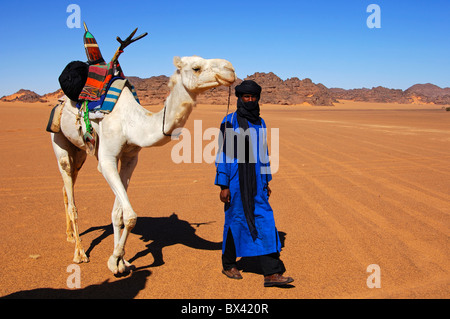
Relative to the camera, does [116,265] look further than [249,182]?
Yes

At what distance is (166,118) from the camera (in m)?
3.91

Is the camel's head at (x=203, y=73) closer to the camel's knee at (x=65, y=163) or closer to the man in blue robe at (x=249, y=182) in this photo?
the man in blue robe at (x=249, y=182)

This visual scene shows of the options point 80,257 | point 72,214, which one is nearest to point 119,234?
point 80,257

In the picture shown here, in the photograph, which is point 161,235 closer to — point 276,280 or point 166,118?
point 276,280

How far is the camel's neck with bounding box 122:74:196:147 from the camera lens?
12.4ft

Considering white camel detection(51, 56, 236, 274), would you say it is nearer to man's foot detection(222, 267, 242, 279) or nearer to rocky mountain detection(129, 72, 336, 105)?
man's foot detection(222, 267, 242, 279)

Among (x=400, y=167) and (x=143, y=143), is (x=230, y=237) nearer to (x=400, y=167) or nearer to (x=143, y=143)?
(x=143, y=143)

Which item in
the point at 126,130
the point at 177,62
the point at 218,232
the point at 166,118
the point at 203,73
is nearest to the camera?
the point at 203,73

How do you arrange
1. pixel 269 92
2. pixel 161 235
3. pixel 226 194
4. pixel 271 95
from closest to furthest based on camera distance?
1. pixel 226 194
2. pixel 161 235
3. pixel 271 95
4. pixel 269 92

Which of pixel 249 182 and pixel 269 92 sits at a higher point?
pixel 269 92

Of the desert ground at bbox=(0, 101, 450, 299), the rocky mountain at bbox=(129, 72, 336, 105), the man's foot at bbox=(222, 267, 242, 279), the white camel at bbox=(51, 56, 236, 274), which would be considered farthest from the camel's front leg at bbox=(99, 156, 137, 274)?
the rocky mountain at bbox=(129, 72, 336, 105)

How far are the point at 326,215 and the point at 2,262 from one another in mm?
4805

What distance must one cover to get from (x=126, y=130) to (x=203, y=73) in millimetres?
1204
